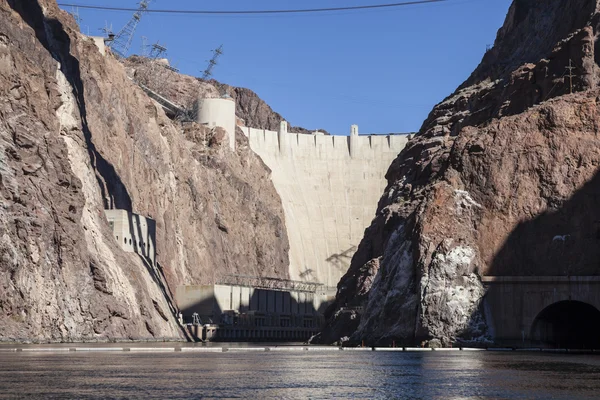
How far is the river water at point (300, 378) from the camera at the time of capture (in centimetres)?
4369

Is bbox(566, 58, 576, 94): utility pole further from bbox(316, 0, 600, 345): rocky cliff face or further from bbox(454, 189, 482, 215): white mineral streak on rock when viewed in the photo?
bbox(454, 189, 482, 215): white mineral streak on rock

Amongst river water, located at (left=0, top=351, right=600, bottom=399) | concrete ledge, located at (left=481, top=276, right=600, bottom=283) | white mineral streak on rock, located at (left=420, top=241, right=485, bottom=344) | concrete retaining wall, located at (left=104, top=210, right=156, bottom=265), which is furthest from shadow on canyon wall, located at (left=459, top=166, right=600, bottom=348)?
concrete retaining wall, located at (left=104, top=210, right=156, bottom=265)

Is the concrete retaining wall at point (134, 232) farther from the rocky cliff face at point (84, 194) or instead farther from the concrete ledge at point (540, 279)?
the concrete ledge at point (540, 279)

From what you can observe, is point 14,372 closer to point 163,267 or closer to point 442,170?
point 442,170

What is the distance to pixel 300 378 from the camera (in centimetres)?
5412

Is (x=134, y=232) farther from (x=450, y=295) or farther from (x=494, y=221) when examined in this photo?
(x=450, y=295)

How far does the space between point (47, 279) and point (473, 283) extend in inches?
1640

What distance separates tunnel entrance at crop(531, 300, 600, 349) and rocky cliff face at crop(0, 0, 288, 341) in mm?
45142

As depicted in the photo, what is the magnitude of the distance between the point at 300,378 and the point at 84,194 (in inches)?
3217

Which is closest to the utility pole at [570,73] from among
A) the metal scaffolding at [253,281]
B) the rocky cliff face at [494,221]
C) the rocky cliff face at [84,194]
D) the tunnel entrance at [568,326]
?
the rocky cliff face at [494,221]

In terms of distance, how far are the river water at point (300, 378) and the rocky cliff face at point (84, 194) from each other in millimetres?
37749

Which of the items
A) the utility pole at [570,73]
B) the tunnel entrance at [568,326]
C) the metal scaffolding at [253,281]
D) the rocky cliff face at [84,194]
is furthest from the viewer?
the metal scaffolding at [253,281]

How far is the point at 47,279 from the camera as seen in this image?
110625 mm

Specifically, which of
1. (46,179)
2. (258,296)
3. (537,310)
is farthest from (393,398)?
(258,296)
